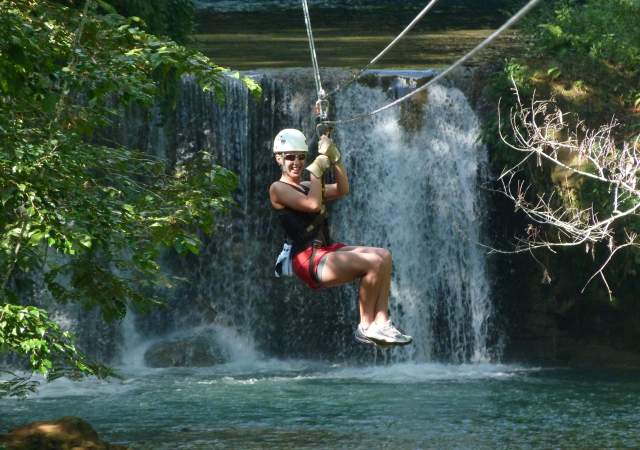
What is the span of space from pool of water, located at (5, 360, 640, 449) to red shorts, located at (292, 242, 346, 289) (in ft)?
17.8

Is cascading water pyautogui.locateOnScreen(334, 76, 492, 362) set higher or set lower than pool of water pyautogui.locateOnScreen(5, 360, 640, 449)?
higher

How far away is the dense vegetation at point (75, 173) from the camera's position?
10227 millimetres

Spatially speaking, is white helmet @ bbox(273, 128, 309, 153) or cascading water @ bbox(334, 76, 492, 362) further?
cascading water @ bbox(334, 76, 492, 362)

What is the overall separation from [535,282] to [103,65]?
11.2 meters

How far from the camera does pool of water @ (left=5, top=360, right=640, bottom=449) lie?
16203mm

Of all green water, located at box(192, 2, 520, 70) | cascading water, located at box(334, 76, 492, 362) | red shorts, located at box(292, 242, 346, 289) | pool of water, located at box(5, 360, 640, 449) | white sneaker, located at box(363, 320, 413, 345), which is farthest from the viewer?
green water, located at box(192, 2, 520, 70)

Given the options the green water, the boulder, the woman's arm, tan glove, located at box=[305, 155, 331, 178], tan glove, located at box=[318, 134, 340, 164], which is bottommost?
the boulder

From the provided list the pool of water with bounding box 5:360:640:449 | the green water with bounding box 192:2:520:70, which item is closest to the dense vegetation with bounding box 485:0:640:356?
the pool of water with bounding box 5:360:640:449

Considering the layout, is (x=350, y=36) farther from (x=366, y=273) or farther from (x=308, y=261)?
(x=366, y=273)

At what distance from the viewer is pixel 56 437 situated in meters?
14.4

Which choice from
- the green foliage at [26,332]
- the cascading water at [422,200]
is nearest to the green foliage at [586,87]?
the cascading water at [422,200]

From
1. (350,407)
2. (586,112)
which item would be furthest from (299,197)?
(586,112)

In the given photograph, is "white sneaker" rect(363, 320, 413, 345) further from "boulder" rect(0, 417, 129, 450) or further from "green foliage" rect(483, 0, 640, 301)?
"green foliage" rect(483, 0, 640, 301)

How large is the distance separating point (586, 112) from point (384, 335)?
35.1 feet
